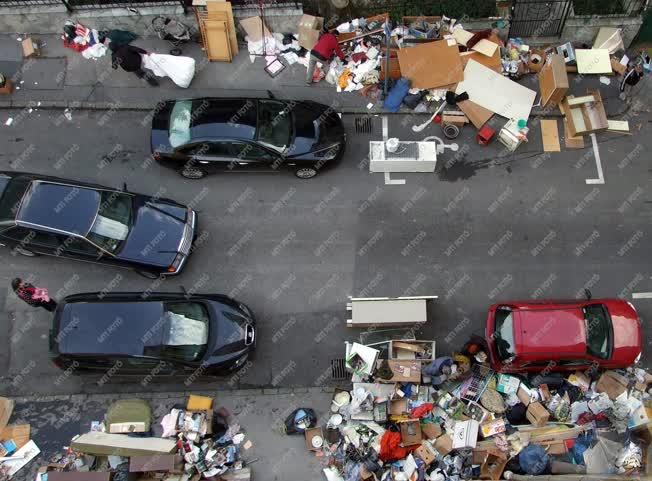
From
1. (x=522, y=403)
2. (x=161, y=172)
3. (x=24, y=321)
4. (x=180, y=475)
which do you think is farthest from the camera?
(x=161, y=172)

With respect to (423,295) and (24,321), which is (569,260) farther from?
(24,321)

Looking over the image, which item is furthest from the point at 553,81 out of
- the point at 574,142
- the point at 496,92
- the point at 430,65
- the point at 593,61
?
the point at 430,65

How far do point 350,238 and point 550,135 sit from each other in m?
5.50

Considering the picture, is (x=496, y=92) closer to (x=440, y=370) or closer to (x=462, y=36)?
(x=462, y=36)

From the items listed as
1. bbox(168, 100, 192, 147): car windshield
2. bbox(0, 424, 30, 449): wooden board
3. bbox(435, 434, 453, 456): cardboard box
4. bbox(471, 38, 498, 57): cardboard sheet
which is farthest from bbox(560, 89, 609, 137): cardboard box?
bbox(0, 424, 30, 449): wooden board

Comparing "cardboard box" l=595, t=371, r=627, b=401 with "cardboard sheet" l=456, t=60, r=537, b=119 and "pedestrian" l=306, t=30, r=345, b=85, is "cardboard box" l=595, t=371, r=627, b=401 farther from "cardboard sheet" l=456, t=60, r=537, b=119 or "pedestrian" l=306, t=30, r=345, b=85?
"pedestrian" l=306, t=30, r=345, b=85

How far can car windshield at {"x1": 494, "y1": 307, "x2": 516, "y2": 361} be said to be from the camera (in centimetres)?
1038

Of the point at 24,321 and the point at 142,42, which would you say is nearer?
the point at 24,321

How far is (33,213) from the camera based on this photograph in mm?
10805

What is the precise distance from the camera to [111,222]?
11008 millimetres

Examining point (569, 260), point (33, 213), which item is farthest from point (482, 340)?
point (33, 213)

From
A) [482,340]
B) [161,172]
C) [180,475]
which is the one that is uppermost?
[161,172]

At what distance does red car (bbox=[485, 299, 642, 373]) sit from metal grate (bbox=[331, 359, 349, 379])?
296 centimetres

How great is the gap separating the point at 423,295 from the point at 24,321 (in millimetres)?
8542
